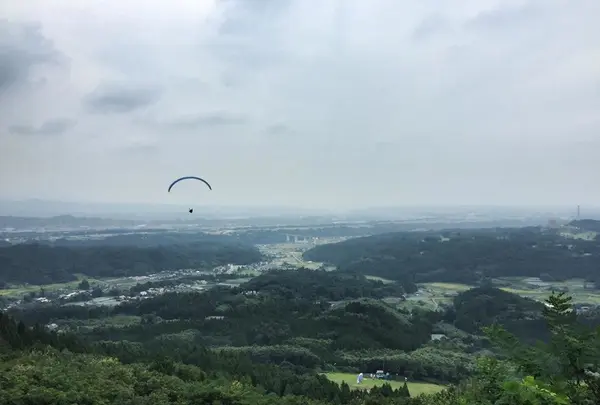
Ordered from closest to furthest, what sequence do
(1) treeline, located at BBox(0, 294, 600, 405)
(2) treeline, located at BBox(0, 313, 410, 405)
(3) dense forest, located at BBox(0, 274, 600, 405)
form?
(1) treeline, located at BBox(0, 294, 600, 405)
(3) dense forest, located at BBox(0, 274, 600, 405)
(2) treeline, located at BBox(0, 313, 410, 405)

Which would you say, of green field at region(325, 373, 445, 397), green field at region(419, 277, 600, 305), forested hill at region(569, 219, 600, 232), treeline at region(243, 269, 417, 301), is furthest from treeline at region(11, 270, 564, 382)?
forested hill at region(569, 219, 600, 232)

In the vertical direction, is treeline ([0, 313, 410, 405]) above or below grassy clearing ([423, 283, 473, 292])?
above

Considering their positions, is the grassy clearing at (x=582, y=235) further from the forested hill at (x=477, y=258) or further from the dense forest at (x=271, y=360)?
the dense forest at (x=271, y=360)

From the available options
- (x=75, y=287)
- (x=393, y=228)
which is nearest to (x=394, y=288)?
(x=75, y=287)

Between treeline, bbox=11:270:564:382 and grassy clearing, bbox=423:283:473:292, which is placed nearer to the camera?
treeline, bbox=11:270:564:382

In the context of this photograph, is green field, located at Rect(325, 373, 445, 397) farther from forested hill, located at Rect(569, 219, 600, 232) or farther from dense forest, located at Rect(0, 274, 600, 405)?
forested hill, located at Rect(569, 219, 600, 232)

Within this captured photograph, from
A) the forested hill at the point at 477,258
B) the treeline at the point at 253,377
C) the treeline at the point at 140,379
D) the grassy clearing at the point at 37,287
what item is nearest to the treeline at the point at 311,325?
the treeline at the point at 140,379

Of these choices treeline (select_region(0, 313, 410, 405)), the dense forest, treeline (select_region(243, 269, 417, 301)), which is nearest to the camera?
the dense forest
